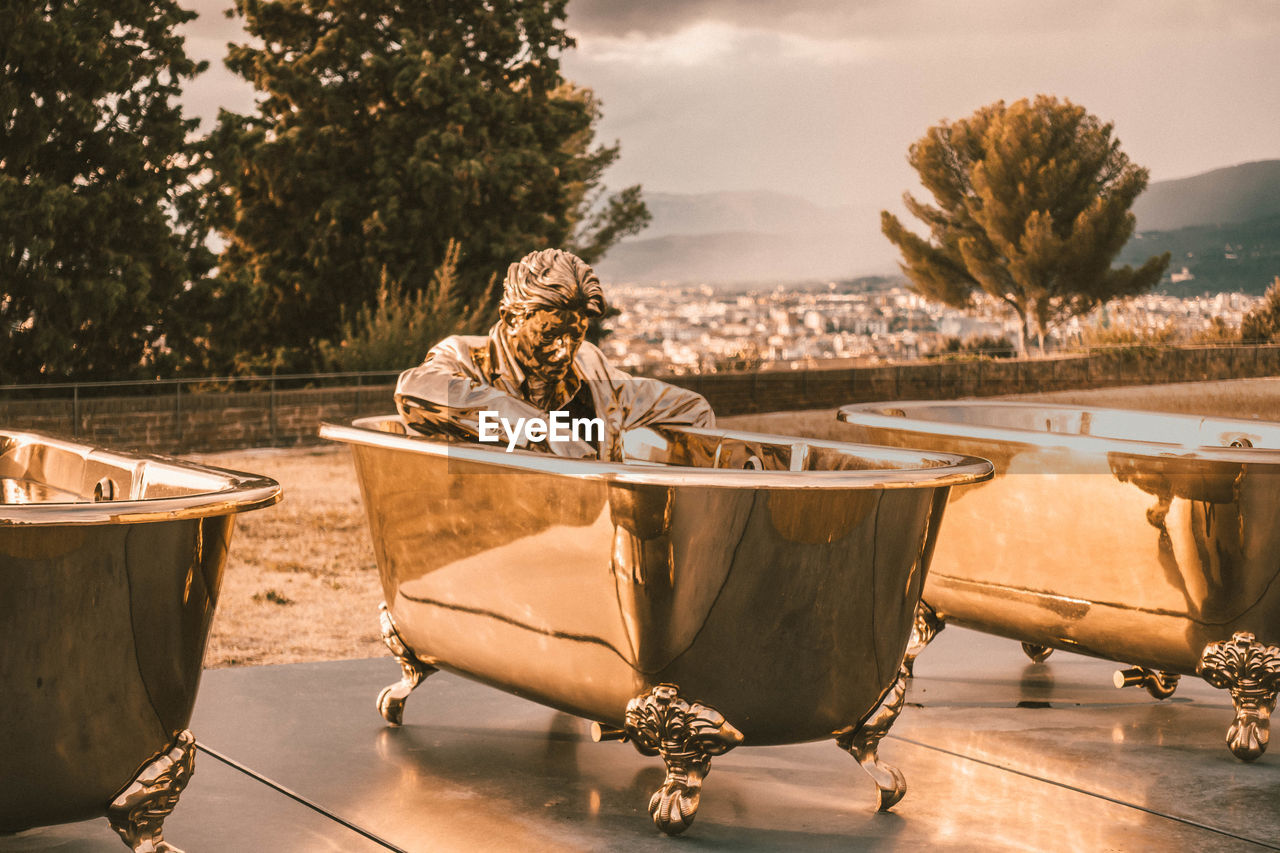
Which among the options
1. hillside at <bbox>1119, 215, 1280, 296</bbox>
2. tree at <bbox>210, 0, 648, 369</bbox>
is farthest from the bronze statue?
hillside at <bbox>1119, 215, 1280, 296</bbox>

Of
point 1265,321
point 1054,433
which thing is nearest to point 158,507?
point 1054,433

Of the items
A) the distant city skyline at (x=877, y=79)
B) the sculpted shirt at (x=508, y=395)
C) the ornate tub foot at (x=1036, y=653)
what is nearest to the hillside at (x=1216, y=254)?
the distant city skyline at (x=877, y=79)

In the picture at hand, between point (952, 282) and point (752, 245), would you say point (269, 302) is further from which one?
point (952, 282)

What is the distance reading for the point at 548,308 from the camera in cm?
238

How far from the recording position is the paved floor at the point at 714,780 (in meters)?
1.99

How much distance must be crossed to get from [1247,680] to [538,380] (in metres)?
1.35

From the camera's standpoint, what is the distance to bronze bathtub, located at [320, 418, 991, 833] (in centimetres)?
184

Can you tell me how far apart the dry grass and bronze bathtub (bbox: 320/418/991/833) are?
144 cm

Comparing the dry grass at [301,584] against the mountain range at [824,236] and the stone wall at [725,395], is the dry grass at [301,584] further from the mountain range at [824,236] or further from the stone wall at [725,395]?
the mountain range at [824,236]

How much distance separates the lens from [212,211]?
392 inches

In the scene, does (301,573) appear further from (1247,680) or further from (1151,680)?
(1247,680)

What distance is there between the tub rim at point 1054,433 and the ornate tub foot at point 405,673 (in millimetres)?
1071

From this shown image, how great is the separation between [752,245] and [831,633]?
20.3m

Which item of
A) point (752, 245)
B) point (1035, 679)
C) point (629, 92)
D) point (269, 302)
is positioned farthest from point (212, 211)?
point (752, 245)
